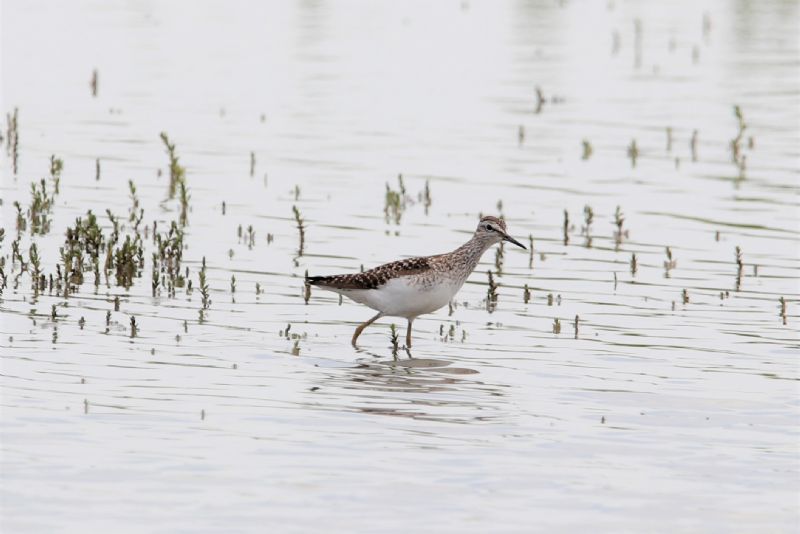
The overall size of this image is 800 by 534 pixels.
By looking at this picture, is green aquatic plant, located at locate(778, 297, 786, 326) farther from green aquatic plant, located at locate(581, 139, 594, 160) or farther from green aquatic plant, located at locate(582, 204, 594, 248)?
green aquatic plant, located at locate(581, 139, 594, 160)

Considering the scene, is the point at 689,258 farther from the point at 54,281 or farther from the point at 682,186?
the point at 54,281

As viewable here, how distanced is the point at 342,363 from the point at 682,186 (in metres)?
10.6

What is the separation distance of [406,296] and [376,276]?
34cm

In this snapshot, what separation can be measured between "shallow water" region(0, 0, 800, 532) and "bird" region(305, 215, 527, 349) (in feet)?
1.30

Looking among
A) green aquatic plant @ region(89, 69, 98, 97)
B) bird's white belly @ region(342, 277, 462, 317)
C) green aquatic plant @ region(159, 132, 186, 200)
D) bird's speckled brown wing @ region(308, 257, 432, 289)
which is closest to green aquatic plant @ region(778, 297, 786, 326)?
bird's white belly @ region(342, 277, 462, 317)

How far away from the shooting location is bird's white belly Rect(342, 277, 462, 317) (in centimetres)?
1329

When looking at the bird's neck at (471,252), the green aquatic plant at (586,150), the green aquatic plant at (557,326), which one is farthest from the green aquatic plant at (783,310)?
the green aquatic plant at (586,150)

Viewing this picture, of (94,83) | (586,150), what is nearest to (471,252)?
(586,150)

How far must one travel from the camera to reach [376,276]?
1344 centimetres

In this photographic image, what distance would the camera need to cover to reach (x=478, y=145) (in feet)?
81.8

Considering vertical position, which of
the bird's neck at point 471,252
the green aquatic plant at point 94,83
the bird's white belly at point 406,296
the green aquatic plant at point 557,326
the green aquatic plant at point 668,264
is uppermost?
the green aquatic plant at point 94,83

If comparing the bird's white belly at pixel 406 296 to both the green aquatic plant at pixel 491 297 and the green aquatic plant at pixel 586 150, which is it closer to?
the green aquatic plant at pixel 491 297

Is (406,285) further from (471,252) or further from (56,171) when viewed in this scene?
(56,171)

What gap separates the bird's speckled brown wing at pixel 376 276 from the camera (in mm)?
13375
